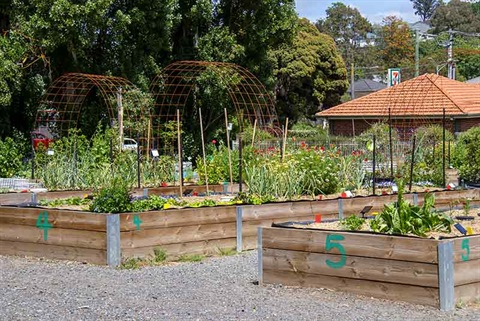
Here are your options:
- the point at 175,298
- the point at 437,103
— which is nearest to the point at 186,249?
the point at 175,298

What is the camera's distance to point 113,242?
8758mm

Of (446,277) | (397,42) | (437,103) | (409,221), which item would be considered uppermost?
(397,42)

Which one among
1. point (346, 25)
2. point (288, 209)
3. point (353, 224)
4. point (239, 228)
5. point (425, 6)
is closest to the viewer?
point (353, 224)

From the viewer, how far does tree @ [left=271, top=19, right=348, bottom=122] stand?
1745 inches

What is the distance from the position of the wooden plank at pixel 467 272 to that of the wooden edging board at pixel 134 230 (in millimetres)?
3741

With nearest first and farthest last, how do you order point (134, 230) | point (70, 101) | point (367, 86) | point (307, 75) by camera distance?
1. point (134, 230)
2. point (70, 101)
3. point (307, 75)
4. point (367, 86)

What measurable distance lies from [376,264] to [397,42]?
2581 inches

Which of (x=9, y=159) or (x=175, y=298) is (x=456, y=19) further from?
(x=175, y=298)

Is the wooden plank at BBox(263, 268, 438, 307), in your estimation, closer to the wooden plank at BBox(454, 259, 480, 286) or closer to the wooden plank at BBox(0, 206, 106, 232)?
the wooden plank at BBox(454, 259, 480, 286)

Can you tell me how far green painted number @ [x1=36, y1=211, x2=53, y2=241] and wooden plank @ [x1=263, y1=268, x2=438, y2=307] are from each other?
10.5 feet

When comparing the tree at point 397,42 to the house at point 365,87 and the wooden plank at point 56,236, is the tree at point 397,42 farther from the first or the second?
the wooden plank at point 56,236

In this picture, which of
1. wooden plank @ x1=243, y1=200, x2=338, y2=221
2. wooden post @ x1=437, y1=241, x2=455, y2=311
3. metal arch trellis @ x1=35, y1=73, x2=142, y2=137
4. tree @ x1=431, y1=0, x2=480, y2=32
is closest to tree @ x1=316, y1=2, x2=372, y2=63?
tree @ x1=431, y1=0, x2=480, y2=32

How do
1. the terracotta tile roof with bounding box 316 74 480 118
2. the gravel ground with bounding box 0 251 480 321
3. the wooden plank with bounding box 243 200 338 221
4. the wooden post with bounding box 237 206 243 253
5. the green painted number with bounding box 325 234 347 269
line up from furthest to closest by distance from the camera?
1. the terracotta tile roof with bounding box 316 74 480 118
2. the wooden plank with bounding box 243 200 338 221
3. the wooden post with bounding box 237 206 243 253
4. the green painted number with bounding box 325 234 347 269
5. the gravel ground with bounding box 0 251 480 321

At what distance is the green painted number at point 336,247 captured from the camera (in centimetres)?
696
